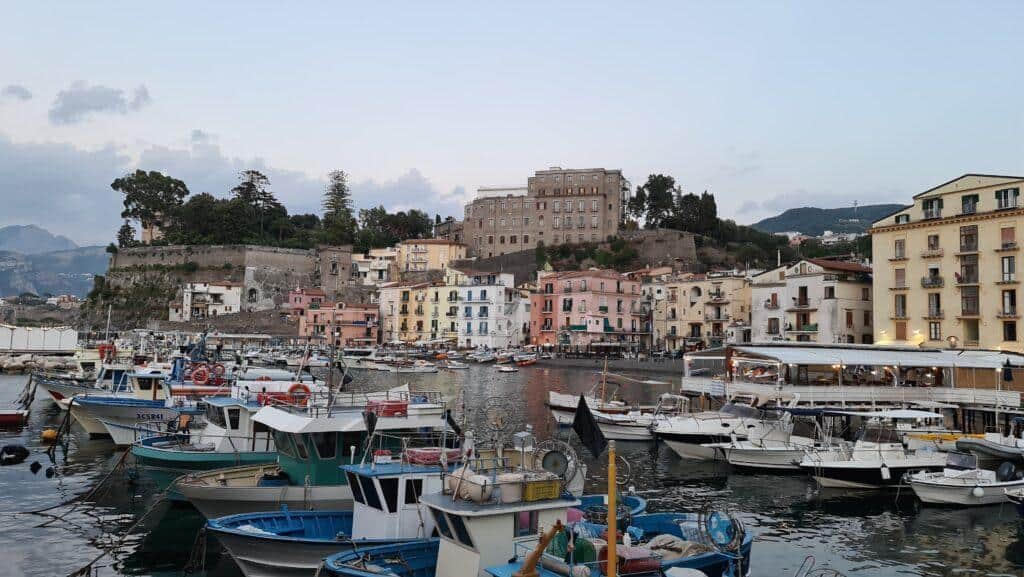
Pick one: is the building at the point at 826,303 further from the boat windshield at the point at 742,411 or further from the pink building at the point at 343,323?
the pink building at the point at 343,323

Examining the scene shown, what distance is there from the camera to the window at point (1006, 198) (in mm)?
43719

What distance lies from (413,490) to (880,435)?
1832 cm

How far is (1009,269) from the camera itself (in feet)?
145

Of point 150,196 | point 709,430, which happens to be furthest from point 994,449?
point 150,196

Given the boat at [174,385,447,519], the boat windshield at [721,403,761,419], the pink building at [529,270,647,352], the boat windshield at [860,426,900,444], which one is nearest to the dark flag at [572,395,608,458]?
the boat at [174,385,447,519]

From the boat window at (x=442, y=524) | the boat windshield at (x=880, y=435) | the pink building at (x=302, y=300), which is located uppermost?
the pink building at (x=302, y=300)

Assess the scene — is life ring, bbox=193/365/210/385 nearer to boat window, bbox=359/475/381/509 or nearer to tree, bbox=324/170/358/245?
boat window, bbox=359/475/381/509

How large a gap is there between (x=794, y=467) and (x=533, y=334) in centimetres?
6248

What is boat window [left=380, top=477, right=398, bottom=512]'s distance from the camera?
1314 cm

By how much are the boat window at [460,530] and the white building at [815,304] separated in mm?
50213

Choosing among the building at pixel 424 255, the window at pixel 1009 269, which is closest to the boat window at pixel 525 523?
the window at pixel 1009 269

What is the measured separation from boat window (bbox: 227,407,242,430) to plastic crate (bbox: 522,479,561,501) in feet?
40.8

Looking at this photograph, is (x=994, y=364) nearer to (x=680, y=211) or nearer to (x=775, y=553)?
(x=775, y=553)

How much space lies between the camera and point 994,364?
34875mm
